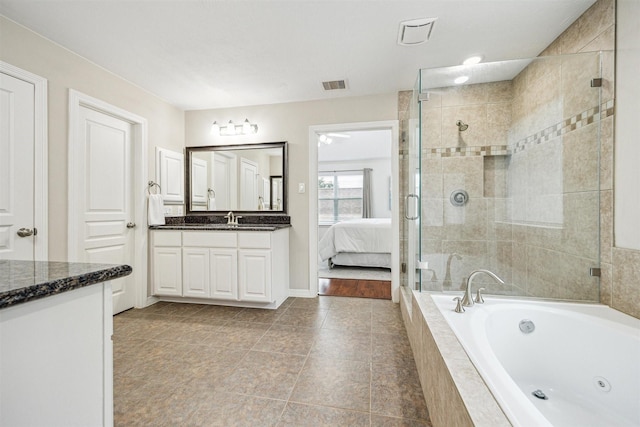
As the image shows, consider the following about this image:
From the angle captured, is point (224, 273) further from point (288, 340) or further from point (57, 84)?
point (57, 84)

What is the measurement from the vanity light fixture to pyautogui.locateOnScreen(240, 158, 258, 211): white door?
33 centimetres

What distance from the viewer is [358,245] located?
452 cm

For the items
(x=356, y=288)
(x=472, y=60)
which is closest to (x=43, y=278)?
(x=472, y=60)

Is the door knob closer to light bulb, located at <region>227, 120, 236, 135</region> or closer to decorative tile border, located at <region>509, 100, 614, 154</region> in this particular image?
light bulb, located at <region>227, 120, 236, 135</region>

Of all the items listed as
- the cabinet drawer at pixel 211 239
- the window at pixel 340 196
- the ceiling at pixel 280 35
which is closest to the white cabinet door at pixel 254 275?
the cabinet drawer at pixel 211 239

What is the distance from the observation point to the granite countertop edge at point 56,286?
0.56 meters

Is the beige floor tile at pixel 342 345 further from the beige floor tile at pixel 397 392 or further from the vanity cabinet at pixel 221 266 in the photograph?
the vanity cabinet at pixel 221 266

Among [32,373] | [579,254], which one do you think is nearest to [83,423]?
[32,373]

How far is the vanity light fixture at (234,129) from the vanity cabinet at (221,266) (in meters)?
1.26

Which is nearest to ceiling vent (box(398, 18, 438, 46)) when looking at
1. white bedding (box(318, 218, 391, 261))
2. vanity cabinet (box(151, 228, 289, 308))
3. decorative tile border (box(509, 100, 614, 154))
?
decorative tile border (box(509, 100, 614, 154))

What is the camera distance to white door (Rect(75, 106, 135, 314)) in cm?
235

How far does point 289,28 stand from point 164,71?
52.0 inches

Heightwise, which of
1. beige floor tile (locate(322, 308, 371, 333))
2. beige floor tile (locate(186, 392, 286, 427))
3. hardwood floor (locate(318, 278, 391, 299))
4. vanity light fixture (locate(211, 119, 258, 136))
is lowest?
beige floor tile (locate(186, 392, 286, 427))

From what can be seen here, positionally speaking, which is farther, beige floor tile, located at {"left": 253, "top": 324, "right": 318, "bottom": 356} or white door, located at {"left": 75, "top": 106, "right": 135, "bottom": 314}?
white door, located at {"left": 75, "top": 106, "right": 135, "bottom": 314}
